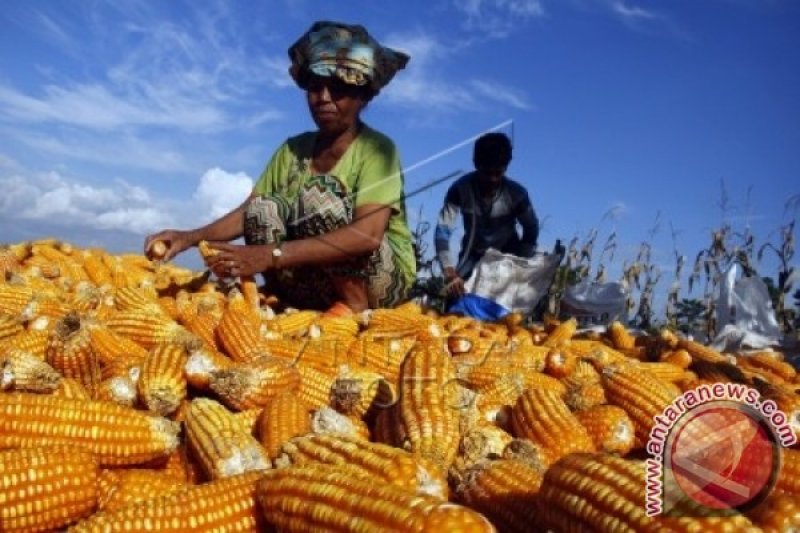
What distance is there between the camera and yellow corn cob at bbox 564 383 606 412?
139 inches

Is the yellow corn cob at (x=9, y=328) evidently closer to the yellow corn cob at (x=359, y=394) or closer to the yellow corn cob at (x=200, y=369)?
the yellow corn cob at (x=200, y=369)

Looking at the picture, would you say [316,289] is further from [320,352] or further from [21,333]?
[21,333]

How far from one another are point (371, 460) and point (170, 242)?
4152 mm

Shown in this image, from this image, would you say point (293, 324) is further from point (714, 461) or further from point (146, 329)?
point (714, 461)

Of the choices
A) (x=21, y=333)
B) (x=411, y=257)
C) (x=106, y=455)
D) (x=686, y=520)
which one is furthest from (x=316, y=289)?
(x=686, y=520)

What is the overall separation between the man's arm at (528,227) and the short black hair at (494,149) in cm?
70

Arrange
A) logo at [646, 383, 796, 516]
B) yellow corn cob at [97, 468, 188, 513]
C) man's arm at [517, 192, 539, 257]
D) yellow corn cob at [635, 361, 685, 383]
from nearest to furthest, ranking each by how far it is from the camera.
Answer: logo at [646, 383, 796, 516] → yellow corn cob at [97, 468, 188, 513] → yellow corn cob at [635, 361, 685, 383] → man's arm at [517, 192, 539, 257]

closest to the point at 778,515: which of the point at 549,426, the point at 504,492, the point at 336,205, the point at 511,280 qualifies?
the point at 504,492

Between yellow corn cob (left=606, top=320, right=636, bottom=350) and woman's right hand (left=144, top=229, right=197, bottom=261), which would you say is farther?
yellow corn cob (left=606, top=320, right=636, bottom=350)

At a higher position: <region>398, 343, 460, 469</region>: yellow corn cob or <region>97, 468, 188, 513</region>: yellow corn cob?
<region>398, 343, 460, 469</region>: yellow corn cob

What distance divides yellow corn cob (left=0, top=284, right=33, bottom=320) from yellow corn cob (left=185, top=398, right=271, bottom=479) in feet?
7.11

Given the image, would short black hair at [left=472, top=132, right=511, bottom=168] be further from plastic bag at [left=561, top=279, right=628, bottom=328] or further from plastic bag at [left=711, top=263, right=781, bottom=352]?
plastic bag at [left=711, top=263, right=781, bottom=352]

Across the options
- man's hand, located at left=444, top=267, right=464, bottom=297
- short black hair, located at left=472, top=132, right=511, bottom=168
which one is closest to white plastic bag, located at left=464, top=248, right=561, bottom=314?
man's hand, located at left=444, top=267, right=464, bottom=297

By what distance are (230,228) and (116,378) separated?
333cm
